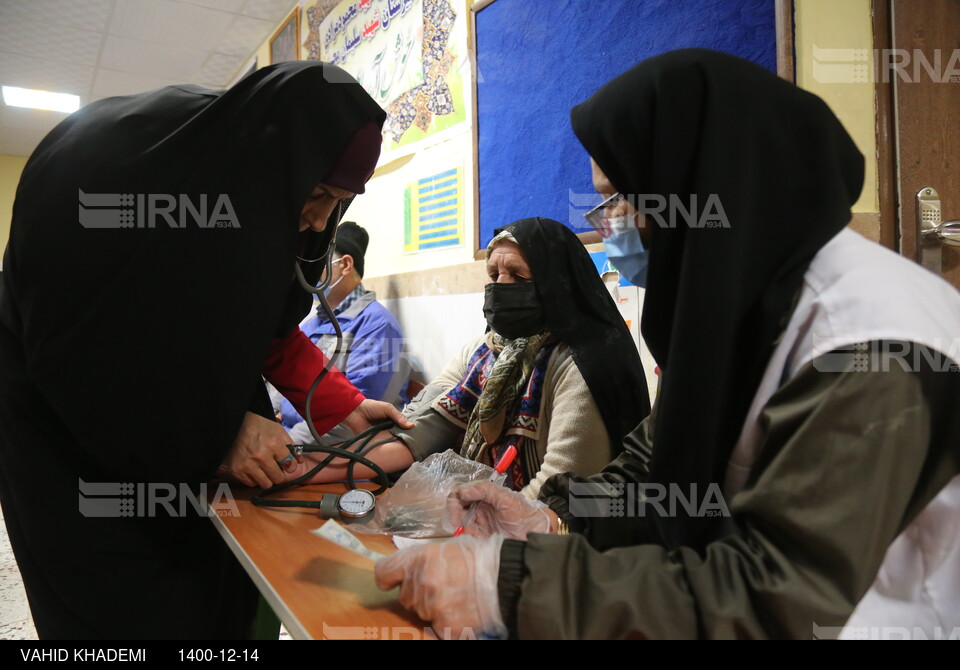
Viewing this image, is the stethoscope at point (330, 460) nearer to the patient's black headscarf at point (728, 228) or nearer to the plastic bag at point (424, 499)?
the plastic bag at point (424, 499)

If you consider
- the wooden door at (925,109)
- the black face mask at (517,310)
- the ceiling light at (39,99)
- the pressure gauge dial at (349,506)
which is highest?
the ceiling light at (39,99)

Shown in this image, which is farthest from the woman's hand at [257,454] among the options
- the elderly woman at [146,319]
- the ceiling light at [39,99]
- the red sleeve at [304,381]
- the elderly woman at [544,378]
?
the ceiling light at [39,99]

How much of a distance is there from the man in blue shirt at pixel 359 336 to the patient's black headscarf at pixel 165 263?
159 centimetres

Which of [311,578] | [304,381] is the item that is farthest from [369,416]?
[311,578]

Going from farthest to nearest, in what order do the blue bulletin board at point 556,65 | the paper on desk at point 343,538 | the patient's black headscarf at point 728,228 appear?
the blue bulletin board at point 556,65, the paper on desk at point 343,538, the patient's black headscarf at point 728,228

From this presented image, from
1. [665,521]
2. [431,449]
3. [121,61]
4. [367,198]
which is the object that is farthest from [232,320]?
[121,61]

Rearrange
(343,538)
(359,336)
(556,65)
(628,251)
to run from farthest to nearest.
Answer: (359,336), (556,65), (628,251), (343,538)

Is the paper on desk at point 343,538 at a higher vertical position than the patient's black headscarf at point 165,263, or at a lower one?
lower

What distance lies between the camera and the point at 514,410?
1.69 meters

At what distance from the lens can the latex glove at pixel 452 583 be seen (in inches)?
23.0

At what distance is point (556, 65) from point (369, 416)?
1435mm

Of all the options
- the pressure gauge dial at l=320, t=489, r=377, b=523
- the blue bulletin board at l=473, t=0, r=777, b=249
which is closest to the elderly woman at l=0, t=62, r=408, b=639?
the pressure gauge dial at l=320, t=489, r=377, b=523

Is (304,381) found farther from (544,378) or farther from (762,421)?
(762,421)

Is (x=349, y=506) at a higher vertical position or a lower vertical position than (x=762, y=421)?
lower
